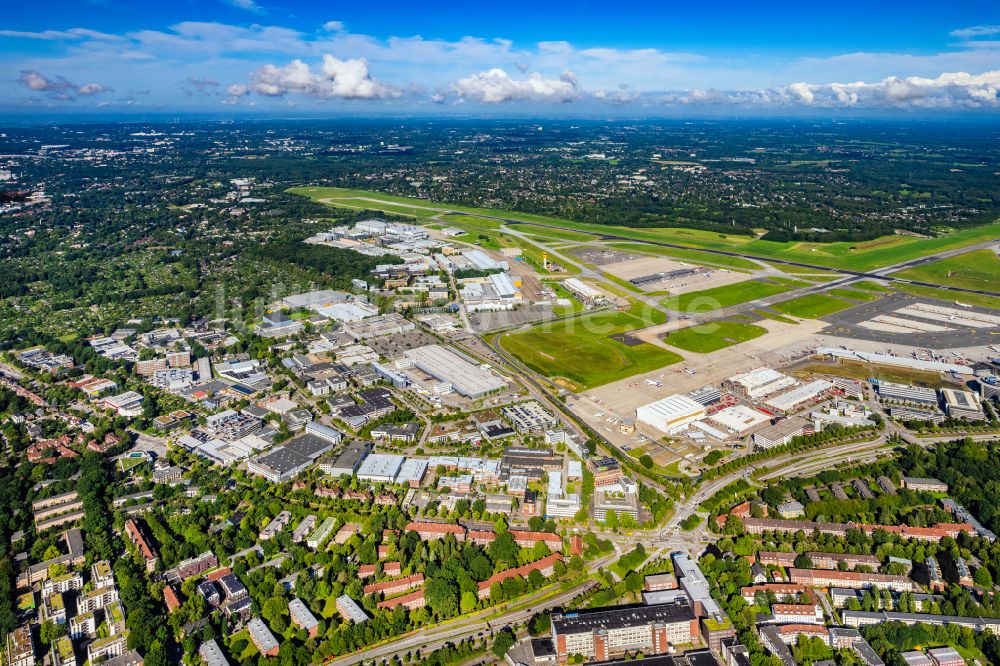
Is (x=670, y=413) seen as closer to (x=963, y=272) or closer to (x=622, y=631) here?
(x=622, y=631)

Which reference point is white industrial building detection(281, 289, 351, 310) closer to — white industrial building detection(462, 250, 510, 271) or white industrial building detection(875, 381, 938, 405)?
white industrial building detection(462, 250, 510, 271)

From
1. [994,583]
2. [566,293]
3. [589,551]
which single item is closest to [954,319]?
[566,293]

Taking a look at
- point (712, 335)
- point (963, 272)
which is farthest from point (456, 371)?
point (963, 272)

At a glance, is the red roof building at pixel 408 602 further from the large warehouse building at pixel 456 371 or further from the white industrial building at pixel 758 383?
the white industrial building at pixel 758 383

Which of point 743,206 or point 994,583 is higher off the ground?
point 743,206

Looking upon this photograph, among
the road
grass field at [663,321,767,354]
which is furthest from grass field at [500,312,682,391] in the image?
the road

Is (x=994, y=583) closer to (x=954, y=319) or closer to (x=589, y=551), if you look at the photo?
(x=589, y=551)
